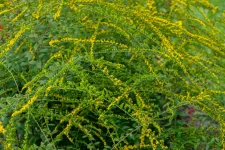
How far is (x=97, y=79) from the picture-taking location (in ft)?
8.32

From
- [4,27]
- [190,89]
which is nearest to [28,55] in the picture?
[4,27]

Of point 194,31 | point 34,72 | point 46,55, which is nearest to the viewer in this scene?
point 34,72

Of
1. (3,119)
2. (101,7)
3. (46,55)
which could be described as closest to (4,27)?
(46,55)

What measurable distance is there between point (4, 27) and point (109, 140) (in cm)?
100

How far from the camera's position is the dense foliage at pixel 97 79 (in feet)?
7.57

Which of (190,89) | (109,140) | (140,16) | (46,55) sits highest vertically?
(140,16)

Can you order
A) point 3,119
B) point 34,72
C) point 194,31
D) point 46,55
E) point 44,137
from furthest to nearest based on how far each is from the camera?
point 194,31, point 46,55, point 34,72, point 44,137, point 3,119

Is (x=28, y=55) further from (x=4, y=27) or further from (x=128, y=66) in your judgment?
(x=128, y=66)

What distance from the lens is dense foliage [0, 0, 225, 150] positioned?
90.9 inches

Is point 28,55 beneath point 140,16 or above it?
beneath

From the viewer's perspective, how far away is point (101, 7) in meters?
2.66

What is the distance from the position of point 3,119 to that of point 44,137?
10.7 inches

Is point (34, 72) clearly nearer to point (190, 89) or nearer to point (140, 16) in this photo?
point (140, 16)

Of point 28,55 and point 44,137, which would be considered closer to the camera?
point 44,137
